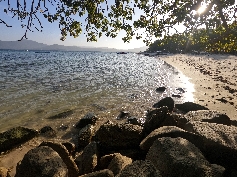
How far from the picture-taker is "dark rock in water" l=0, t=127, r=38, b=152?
7.60m

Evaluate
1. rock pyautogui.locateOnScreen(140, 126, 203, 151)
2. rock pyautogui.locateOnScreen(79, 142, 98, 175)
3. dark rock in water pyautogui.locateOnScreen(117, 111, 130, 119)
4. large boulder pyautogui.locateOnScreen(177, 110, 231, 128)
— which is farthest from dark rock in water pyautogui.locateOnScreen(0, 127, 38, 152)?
large boulder pyautogui.locateOnScreen(177, 110, 231, 128)

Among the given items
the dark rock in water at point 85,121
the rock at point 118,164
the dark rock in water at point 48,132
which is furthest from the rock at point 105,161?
the dark rock in water at point 85,121

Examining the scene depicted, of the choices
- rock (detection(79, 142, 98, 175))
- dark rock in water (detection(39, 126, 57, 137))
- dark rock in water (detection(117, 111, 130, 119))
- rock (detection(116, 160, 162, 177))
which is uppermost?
rock (detection(116, 160, 162, 177))

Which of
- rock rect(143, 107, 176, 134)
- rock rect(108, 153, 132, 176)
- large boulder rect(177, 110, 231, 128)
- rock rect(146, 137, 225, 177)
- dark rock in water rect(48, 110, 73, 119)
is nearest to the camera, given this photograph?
rock rect(146, 137, 225, 177)

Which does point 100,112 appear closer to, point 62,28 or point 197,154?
point 62,28

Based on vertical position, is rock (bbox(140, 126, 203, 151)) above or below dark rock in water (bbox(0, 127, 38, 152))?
above

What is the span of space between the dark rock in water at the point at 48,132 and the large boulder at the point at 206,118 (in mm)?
5245

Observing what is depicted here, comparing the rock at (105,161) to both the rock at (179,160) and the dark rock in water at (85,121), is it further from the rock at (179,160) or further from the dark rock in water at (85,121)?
the dark rock in water at (85,121)

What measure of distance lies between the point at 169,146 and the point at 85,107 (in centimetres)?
942

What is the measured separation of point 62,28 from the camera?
20.1ft

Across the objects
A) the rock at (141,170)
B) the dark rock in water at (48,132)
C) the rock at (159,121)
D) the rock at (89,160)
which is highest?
the rock at (141,170)

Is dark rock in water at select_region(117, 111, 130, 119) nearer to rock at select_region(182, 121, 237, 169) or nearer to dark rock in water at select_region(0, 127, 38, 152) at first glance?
dark rock in water at select_region(0, 127, 38, 152)

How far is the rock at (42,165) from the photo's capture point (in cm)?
406

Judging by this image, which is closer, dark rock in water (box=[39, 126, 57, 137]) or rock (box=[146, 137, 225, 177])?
rock (box=[146, 137, 225, 177])
